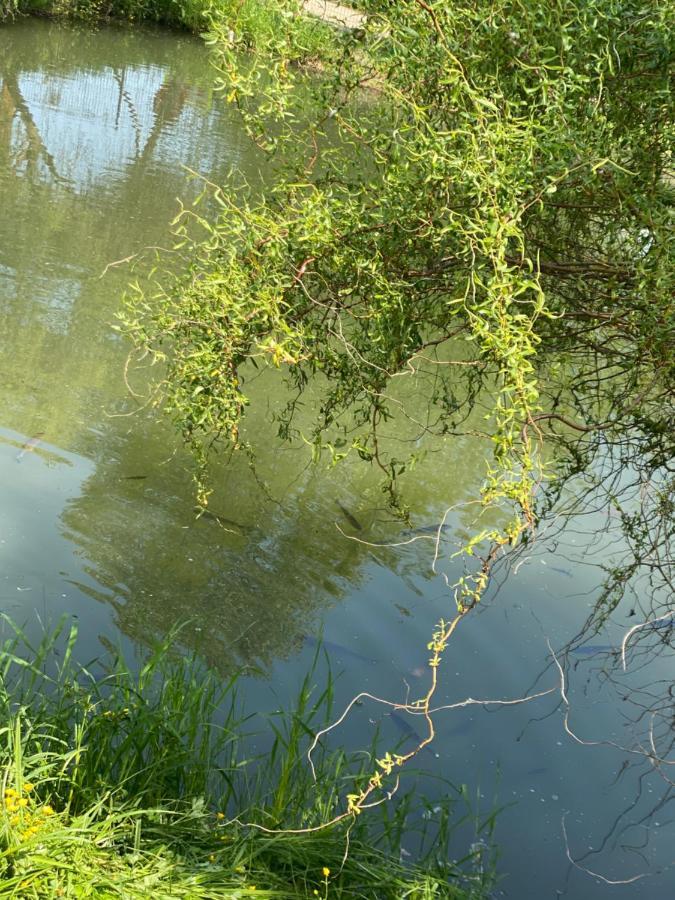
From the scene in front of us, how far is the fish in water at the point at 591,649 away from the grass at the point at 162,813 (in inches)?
68.8

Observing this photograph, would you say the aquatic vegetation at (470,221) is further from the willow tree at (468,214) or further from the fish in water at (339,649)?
the fish in water at (339,649)

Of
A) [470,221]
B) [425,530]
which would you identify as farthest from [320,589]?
[470,221]

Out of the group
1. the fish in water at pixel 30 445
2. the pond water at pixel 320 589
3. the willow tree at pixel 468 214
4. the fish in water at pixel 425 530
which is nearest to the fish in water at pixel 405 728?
the pond water at pixel 320 589

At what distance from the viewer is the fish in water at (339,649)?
4.83 meters

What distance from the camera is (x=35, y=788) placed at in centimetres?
307

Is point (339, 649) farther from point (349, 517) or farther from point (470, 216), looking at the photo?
point (470, 216)

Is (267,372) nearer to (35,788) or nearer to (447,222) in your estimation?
(447,222)

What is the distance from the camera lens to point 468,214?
3.64m

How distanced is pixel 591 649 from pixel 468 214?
2587 millimetres

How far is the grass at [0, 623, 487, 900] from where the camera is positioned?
280 cm

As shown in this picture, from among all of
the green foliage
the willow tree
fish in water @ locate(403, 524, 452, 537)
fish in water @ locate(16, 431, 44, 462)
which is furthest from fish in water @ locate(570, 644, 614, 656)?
fish in water @ locate(16, 431, 44, 462)

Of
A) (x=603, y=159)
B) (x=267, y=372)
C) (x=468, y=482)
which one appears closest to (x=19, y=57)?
(x=267, y=372)

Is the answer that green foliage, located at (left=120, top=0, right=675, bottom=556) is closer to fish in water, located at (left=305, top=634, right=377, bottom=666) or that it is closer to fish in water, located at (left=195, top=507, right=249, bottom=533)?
fish in water, located at (left=305, top=634, right=377, bottom=666)

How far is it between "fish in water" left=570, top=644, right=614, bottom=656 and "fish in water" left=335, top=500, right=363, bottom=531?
51.7 inches
